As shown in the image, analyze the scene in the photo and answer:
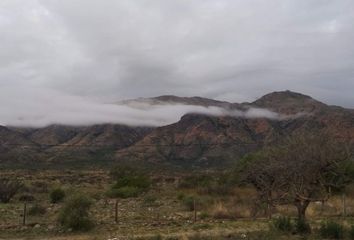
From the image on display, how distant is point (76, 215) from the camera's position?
2677 centimetres

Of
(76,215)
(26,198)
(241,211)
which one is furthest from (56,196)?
(76,215)

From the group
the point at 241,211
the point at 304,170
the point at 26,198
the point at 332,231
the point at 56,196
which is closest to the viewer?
the point at 332,231

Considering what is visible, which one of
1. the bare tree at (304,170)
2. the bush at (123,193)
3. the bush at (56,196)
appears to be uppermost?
the bare tree at (304,170)

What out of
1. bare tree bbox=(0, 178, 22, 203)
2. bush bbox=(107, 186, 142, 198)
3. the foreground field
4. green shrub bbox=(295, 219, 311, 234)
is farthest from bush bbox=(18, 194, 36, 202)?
green shrub bbox=(295, 219, 311, 234)

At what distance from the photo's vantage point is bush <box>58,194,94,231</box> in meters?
26.6

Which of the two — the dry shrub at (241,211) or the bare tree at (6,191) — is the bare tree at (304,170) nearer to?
the dry shrub at (241,211)

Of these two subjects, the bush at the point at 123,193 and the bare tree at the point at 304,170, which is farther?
the bush at the point at 123,193

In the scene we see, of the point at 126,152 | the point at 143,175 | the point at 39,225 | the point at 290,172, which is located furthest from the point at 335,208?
the point at 126,152

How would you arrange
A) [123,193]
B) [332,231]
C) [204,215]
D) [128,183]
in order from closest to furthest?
[332,231] → [204,215] → [123,193] → [128,183]

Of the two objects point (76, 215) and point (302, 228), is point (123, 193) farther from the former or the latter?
point (302, 228)

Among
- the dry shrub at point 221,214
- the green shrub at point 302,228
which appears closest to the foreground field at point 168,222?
the dry shrub at point 221,214

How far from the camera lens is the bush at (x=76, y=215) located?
26641mm

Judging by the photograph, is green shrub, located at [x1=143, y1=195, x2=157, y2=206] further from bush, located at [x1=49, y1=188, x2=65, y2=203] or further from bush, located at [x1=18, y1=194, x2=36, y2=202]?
bush, located at [x1=18, y1=194, x2=36, y2=202]

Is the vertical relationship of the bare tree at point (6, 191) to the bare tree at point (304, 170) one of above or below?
below
